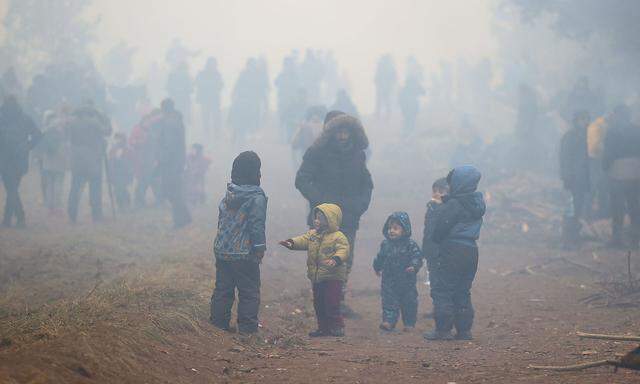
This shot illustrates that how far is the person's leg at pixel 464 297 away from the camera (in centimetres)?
624

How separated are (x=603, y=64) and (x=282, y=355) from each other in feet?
77.1

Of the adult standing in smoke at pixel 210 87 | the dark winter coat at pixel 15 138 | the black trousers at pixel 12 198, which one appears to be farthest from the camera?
the adult standing in smoke at pixel 210 87

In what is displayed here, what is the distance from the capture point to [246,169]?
5762 mm

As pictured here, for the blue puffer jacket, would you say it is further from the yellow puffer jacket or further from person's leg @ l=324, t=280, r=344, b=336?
person's leg @ l=324, t=280, r=344, b=336

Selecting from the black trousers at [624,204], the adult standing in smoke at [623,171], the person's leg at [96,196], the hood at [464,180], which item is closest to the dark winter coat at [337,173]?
the hood at [464,180]

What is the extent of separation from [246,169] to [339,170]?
189 cm

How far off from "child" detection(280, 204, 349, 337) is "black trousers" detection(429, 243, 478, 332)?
114cm

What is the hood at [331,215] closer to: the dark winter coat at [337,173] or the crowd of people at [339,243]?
the crowd of people at [339,243]

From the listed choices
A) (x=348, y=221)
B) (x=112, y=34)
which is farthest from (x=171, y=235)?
(x=112, y=34)

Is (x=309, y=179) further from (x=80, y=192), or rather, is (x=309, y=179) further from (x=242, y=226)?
(x=80, y=192)

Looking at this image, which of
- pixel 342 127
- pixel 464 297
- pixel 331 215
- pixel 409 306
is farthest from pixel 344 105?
pixel 464 297

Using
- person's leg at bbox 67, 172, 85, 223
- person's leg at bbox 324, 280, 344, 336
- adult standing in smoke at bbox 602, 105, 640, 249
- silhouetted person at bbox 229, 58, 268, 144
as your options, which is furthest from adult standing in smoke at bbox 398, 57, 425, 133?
person's leg at bbox 324, 280, 344, 336

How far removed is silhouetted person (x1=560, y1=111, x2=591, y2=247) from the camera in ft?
40.6

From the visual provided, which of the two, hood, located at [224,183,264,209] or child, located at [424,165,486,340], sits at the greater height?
hood, located at [224,183,264,209]
